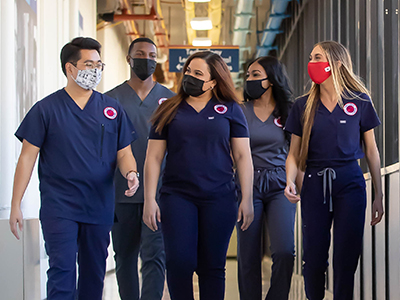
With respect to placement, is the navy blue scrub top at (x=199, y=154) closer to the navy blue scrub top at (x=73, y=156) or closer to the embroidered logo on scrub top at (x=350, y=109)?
the navy blue scrub top at (x=73, y=156)

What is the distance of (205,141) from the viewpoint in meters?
2.97

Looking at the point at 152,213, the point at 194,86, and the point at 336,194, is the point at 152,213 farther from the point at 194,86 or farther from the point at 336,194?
the point at 336,194

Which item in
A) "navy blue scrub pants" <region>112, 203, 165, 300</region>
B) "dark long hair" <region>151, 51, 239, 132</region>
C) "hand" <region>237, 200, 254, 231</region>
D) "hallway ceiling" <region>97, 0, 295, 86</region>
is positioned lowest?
"navy blue scrub pants" <region>112, 203, 165, 300</region>

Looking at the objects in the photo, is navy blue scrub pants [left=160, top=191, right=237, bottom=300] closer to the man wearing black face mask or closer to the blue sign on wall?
the man wearing black face mask

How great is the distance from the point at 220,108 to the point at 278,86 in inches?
30.7

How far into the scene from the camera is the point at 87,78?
3107 mm

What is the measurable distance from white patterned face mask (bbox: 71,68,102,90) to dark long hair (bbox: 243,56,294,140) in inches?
45.0

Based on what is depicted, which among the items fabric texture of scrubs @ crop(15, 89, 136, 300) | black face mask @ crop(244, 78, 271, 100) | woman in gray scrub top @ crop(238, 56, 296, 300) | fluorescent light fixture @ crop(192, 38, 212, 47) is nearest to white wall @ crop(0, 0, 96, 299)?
fabric texture of scrubs @ crop(15, 89, 136, 300)

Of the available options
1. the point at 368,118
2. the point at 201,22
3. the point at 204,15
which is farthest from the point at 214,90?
the point at 204,15

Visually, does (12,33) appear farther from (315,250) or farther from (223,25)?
(223,25)

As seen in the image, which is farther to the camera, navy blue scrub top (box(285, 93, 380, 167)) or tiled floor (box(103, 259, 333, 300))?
tiled floor (box(103, 259, 333, 300))

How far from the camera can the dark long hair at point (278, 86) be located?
146 inches

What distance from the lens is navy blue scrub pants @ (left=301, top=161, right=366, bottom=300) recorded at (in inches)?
120

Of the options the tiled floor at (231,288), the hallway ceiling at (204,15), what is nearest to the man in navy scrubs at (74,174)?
the tiled floor at (231,288)
